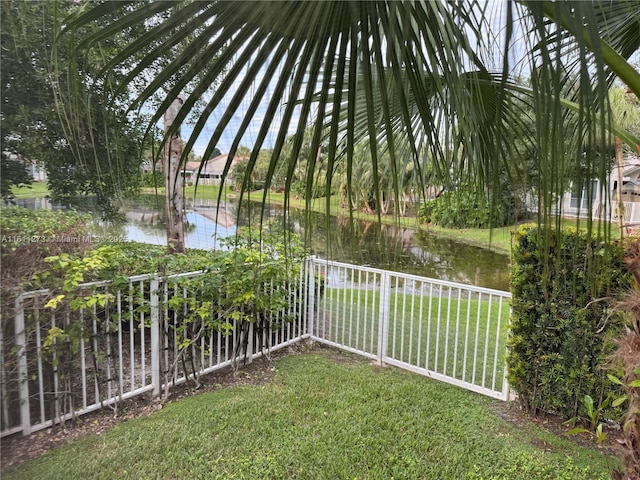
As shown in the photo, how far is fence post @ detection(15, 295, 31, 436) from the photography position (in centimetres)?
77

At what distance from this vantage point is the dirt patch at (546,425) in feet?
5.17

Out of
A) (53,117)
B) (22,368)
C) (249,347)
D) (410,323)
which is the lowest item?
(249,347)

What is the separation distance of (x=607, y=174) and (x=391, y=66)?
254 millimetres

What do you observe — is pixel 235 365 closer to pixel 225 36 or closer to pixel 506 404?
pixel 506 404

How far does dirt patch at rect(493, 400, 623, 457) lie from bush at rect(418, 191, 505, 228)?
1.45 meters

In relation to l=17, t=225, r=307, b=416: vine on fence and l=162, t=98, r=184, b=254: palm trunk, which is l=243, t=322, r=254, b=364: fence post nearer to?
l=17, t=225, r=307, b=416: vine on fence

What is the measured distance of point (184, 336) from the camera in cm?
187

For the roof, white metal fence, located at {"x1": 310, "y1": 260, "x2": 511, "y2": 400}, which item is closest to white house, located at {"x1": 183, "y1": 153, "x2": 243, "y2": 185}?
the roof

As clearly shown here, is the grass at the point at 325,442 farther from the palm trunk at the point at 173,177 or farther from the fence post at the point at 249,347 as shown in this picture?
the palm trunk at the point at 173,177

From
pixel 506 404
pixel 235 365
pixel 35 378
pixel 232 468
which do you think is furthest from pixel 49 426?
pixel 506 404

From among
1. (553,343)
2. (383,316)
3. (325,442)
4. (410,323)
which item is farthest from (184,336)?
(553,343)

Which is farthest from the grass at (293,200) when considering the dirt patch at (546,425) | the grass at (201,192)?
the dirt patch at (546,425)

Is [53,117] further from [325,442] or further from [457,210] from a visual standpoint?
[325,442]

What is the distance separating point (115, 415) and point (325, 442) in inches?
38.0
